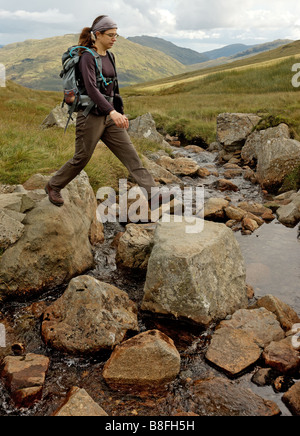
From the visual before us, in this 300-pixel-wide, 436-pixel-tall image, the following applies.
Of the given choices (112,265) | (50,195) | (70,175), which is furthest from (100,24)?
(112,265)

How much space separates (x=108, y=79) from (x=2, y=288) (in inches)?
137

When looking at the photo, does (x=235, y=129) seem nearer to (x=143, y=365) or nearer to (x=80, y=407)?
(x=143, y=365)

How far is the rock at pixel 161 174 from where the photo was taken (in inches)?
477

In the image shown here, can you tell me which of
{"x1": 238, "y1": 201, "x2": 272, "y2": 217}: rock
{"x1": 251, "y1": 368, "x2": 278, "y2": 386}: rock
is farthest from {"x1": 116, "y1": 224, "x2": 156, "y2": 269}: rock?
{"x1": 238, "y1": 201, "x2": 272, "y2": 217}: rock

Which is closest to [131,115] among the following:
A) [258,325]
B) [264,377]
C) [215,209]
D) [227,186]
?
[227,186]

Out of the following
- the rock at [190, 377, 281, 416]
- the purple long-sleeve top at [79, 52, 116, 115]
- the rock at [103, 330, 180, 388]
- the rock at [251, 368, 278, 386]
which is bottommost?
the rock at [251, 368, 278, 386]

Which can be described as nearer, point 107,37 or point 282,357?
point 282,357

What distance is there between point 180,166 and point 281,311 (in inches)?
370

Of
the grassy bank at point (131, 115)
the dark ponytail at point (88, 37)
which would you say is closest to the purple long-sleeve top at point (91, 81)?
the dark ponytail at point (88, 37)

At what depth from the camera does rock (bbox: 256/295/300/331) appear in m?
4.91

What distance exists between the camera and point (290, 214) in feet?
28.8

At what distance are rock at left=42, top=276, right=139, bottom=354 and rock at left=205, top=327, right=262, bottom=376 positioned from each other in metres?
1.08

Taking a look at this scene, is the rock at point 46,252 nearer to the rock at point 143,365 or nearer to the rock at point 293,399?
the rock at point 143,365

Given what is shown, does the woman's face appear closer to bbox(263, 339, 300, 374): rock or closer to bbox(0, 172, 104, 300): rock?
bbox(0, 172, 104, 300): rock
